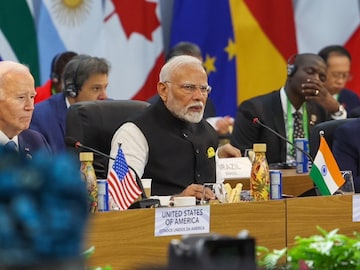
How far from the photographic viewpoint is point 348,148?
5.23 meters

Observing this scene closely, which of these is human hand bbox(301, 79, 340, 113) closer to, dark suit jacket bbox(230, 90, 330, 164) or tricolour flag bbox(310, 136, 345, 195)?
dark suit jacket bbox(230, 90, 330, 164)

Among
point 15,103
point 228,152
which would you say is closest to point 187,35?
point 228,152

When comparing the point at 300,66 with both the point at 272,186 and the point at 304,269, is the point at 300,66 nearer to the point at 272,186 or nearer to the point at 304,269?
the point at 272,186

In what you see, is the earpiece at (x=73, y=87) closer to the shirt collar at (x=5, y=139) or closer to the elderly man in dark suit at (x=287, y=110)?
the elderly man in dark suit at (x=287, y=110)

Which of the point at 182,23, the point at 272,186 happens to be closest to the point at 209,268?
the point at 272,186

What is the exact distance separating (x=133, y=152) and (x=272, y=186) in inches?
31.8

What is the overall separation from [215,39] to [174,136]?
401 cm

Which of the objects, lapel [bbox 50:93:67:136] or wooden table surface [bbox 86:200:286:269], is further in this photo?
lapel [bbox 50:93:67:136]

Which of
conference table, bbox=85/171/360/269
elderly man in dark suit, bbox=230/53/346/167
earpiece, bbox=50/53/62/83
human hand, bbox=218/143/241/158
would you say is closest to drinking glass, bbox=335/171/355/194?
conference table, bbox=85/171/360/269

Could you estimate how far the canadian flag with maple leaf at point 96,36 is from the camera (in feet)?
26.0

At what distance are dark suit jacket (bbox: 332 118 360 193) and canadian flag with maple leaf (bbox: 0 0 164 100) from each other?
10.6 ft

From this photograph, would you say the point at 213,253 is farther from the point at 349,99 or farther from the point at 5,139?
the point at 349,99

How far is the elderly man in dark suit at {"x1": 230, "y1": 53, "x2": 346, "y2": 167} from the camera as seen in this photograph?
6.47 meters

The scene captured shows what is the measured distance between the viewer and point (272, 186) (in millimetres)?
4293
